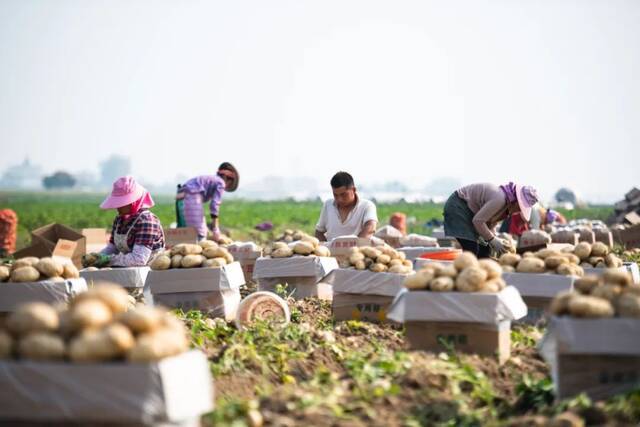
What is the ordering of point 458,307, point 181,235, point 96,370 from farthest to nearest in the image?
point 181,235, point 458,307, point 96,370

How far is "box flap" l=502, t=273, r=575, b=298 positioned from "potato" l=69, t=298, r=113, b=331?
13.5 ft

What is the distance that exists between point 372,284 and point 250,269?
3512 millimetres

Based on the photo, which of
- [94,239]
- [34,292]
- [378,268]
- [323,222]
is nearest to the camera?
[34,292]

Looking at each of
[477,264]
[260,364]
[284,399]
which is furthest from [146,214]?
[284,399]

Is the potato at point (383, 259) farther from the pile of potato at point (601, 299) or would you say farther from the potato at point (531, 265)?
the pile of potato at point (601, 299)

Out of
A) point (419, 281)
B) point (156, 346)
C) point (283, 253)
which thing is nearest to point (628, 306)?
point (419, 281)

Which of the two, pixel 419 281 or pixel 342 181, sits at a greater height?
pixel 342 181

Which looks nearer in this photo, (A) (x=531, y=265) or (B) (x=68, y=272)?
(B) (x=68, y=272)

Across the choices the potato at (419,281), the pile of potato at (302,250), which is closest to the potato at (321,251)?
the pile of potato at (302,250)

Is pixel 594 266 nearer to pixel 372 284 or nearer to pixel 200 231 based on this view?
pixel 372 284

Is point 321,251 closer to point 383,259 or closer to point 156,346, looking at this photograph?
point 383,259

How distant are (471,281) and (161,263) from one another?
3.26 metres

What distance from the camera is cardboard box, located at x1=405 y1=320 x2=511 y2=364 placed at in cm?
591

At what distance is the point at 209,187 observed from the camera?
13.5 metres
